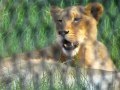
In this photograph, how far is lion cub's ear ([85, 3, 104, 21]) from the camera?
6.52 feet

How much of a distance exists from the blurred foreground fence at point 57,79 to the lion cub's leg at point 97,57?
340 millimetres

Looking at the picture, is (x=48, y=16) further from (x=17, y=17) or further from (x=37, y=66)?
(x=37, y=66)

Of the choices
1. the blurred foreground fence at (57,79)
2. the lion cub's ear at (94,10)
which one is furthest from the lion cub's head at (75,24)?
the blurred foreground fence at (57,79)

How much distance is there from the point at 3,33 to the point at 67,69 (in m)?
0.60

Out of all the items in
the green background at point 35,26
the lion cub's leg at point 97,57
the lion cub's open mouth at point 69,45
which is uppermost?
the green background at point 35,26

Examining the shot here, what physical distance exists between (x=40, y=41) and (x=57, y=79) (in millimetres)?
604

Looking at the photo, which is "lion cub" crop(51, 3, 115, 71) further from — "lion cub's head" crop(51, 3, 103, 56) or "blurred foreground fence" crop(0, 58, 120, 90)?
"blurred foreground fence" crop(0, 58, 120, 90)

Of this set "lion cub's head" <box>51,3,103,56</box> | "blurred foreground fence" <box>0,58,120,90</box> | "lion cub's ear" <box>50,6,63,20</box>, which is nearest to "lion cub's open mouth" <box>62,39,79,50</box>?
"lion cub's head" <box>51,3,103,56</box>

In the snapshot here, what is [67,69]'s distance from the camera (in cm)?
150

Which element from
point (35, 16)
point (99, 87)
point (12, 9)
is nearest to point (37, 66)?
point (99, 87)

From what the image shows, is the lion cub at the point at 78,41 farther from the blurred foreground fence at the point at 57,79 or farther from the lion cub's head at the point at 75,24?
the blurred foreground fence at the point at 57,79

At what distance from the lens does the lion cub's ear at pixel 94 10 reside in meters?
1.99

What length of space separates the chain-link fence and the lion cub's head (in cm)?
4

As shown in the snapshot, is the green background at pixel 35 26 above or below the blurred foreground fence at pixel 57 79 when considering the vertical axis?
above
